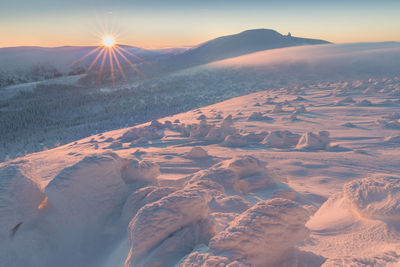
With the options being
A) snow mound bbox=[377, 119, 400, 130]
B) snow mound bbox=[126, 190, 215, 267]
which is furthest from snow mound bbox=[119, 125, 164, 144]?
snow mound bbox=[377, 119, 400, 130]

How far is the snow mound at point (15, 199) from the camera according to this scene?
2.24m

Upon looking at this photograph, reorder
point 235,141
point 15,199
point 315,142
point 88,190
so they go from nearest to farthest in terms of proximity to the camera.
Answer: point 15,199 < point 88,190 < point 315,142 < point 235,141

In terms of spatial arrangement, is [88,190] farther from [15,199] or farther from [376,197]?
[376,197]

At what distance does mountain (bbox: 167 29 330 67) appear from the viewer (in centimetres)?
3922

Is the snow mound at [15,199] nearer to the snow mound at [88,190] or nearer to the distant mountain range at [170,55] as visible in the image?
the snow mound at [88,190]

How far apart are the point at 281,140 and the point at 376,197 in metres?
3.54

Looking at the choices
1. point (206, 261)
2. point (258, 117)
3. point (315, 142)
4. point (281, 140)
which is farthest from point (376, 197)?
point (258, 117)

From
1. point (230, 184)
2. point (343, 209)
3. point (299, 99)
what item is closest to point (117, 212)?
point (230, 184)

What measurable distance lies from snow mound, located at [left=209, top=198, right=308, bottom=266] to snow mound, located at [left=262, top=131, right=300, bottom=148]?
154 inches

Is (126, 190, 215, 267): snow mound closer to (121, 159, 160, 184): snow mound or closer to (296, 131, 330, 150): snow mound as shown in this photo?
(121, 159, 160, 184): snow mound

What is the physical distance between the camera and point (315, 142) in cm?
522

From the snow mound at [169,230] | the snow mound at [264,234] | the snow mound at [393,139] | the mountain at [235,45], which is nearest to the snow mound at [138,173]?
the snow mound at [169,230]

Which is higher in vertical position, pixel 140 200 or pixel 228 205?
pixel 140 200

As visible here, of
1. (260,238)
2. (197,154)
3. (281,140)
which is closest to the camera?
(260,238)
